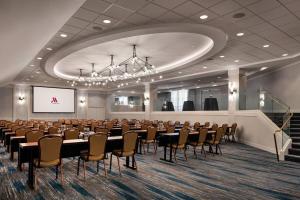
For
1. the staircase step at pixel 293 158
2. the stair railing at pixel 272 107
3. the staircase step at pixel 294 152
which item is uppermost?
the stair railing at pixel 272 107

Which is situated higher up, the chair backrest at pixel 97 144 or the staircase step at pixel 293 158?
the chair backrest at pixel 97 144

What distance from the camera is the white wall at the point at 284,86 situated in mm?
11344

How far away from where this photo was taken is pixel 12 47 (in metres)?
6.10

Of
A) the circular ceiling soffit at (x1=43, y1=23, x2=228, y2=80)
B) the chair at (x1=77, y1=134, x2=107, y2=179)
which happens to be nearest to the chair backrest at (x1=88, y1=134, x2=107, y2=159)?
the chair at (x1=77, y1=134, x2=107, y2=179)

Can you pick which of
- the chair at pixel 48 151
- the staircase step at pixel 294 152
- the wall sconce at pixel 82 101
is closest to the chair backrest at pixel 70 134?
the chair at pixel 48 151

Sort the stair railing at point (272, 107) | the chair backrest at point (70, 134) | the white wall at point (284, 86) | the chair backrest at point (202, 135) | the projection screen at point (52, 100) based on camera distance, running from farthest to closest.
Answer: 1. the projection screen at point (52, 100)
2. the white wall at point (284, 86)
3. the stair railing at point (272, 107)
4. the chair backrest at point (202, 135)
5. the chair backrest at point (70, 134)

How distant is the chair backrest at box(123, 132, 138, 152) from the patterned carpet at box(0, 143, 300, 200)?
22.3 inches

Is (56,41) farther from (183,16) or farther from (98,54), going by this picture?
(183,16)

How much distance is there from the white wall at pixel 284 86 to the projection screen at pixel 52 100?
49.0 feet

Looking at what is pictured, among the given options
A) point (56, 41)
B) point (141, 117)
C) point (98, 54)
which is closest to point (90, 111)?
point (141, 117)

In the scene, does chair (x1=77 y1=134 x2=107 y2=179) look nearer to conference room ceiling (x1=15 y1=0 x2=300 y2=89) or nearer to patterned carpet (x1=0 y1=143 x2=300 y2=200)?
patterned carpet (x1=0 y1=143 x2=300 y2=200)

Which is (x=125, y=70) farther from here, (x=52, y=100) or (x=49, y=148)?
(x=52, y=100)

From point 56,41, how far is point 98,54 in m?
2.50

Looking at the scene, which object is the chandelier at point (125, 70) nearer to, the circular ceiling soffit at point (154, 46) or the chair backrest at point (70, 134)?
the circular ceiling soffit at point (154, 46)
